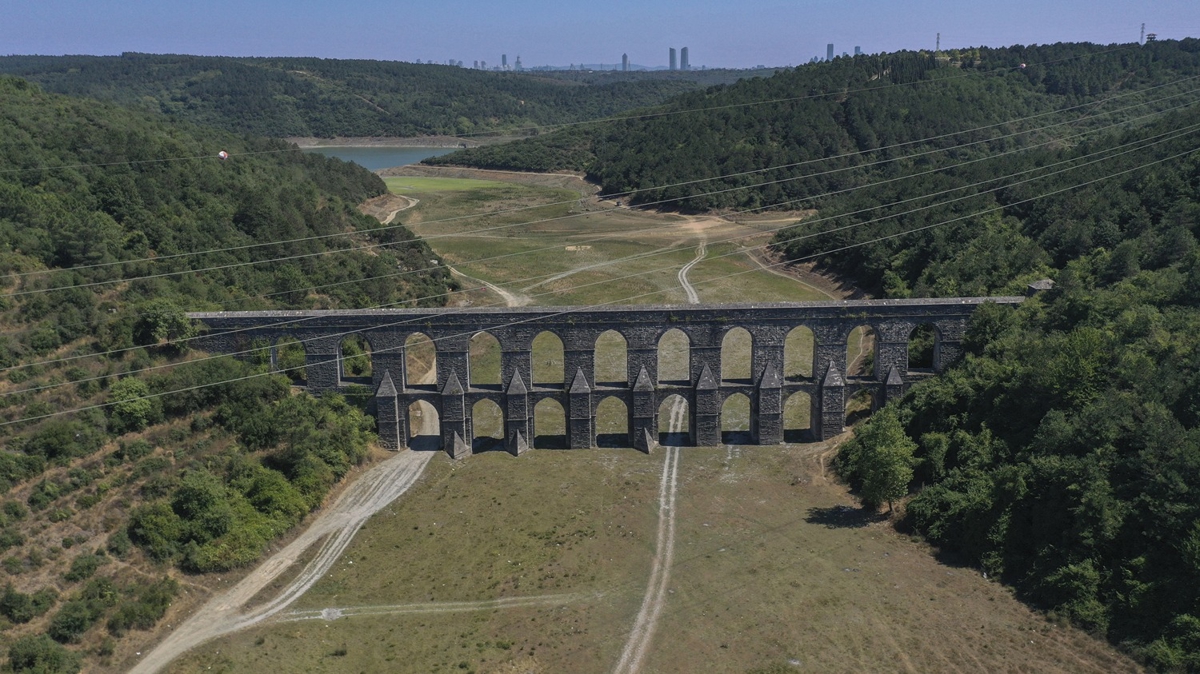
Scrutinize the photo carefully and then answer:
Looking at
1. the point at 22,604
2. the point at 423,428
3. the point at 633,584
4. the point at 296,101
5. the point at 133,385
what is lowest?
the point at 633,584

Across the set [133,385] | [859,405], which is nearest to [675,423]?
[859,405]

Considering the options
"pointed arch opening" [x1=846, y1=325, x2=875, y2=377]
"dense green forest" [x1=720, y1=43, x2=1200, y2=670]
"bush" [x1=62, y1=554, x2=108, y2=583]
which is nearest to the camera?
"dense green forest" [x1=720, y1=43, x2=1200, y2=670]

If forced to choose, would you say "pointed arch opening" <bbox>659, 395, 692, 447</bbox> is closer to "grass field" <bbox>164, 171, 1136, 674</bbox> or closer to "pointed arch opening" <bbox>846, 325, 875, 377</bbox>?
"grass field" <bbox>164, 171, 1136, 674</bbox>

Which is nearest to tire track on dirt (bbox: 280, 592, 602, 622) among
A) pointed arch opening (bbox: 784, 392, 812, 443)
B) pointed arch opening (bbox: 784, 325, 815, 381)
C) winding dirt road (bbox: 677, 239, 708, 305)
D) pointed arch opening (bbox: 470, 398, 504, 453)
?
pointed arch opening (bbox: 470, 398, 504, 453)

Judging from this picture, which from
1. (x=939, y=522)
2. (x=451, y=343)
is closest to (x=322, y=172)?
(x=451, y=343)

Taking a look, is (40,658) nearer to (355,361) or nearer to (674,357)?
(355,361)

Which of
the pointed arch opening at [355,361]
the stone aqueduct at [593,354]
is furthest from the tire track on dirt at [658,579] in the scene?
the pointed arch opening at [355,361]
